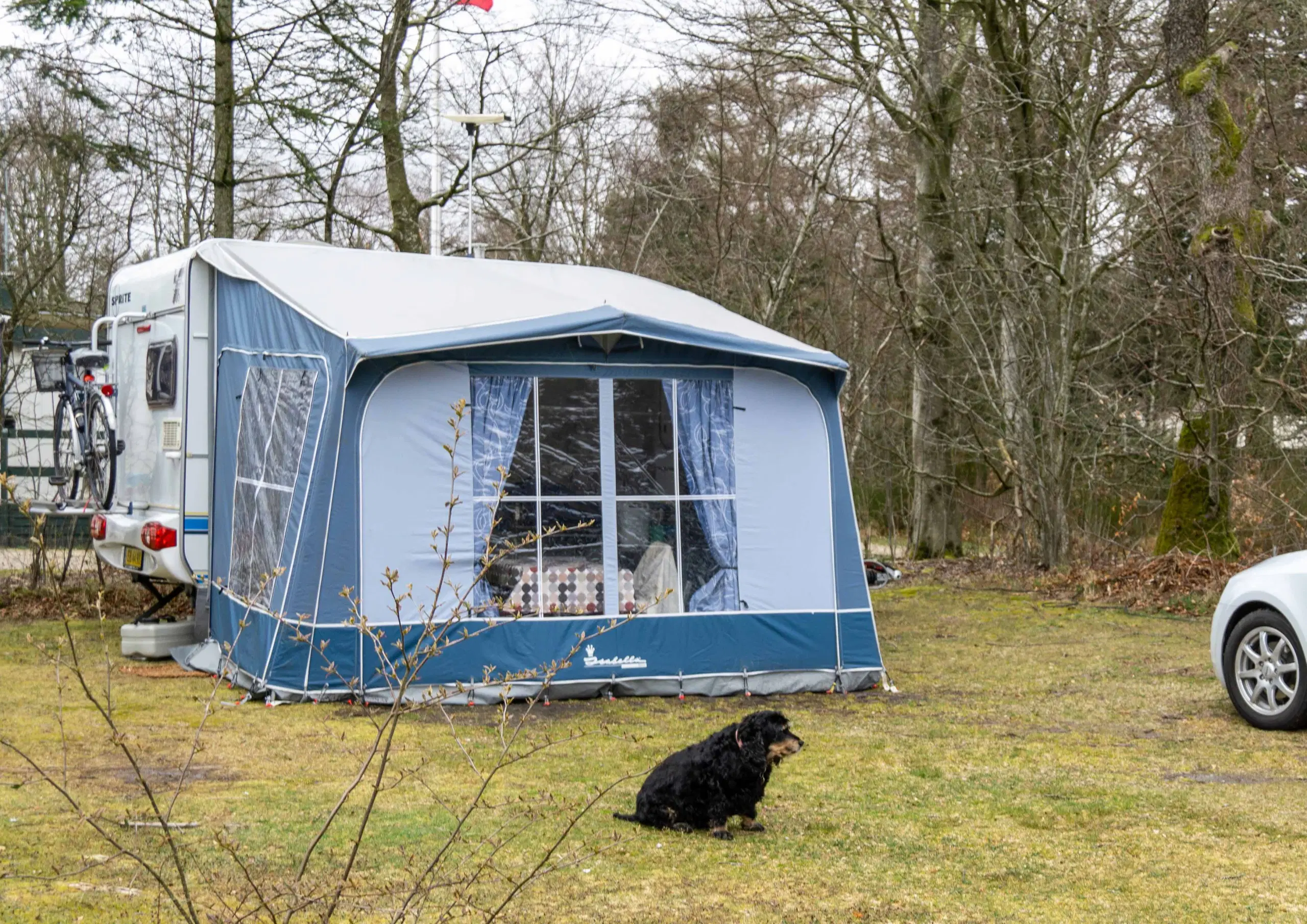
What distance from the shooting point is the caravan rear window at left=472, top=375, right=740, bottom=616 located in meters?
8.52

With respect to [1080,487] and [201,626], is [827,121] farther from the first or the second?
[201,626]

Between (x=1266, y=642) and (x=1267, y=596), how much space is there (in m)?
0.25

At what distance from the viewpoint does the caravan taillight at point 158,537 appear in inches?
381

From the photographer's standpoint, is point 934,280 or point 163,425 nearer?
point 163,425

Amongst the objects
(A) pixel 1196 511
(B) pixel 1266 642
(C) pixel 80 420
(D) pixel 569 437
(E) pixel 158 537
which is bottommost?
(B) pixel 1266 642

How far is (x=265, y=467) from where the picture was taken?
29.4 feet

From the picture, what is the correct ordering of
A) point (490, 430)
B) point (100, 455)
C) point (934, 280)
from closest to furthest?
point (490, 430) < point (100, 455) < point (934, 280)

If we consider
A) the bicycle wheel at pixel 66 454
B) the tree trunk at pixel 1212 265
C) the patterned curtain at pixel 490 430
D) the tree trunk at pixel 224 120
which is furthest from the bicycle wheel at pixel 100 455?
the tree trunk at pixel 1212 265

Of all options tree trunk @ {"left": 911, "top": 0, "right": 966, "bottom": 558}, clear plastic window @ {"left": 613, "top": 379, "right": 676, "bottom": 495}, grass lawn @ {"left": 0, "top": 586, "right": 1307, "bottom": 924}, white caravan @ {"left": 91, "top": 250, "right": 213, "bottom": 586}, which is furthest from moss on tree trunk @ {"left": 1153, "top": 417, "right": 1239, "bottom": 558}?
white caravan @ {"left": 91, "top": 250, "right": 213, "bottom": 586}

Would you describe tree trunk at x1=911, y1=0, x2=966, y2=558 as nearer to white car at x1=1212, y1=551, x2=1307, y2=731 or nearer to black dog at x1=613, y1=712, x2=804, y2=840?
white car at x1=1212, y1=551, x2=1307, y2=731

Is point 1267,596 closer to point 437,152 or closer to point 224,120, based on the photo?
point 224,120

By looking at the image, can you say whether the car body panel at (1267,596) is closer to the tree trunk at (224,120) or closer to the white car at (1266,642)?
the white car at (1266,642)

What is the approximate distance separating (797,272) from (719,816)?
13.5 meters

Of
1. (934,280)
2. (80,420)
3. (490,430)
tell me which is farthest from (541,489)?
(934,280)
